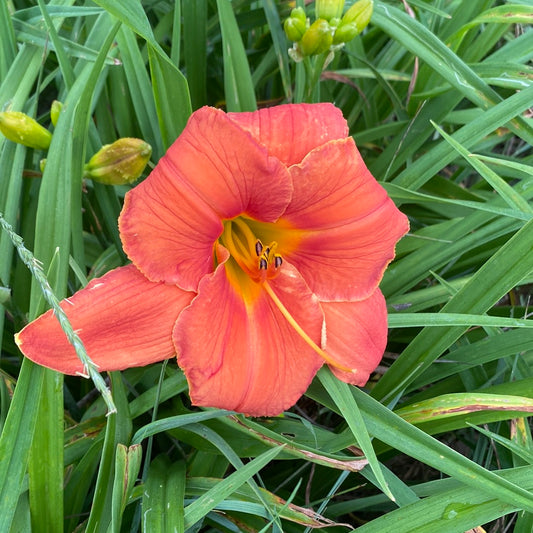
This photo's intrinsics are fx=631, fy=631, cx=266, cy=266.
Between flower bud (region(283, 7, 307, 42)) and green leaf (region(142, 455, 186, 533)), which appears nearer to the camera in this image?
green leaf (region(142, 455, 186, 533))

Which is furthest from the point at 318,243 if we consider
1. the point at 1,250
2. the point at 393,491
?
the point at 1,250

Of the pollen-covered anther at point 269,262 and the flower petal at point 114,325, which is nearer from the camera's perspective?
the flower petal at point 114,325

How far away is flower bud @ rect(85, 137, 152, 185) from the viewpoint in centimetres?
93

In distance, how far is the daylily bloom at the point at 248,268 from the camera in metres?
0.81

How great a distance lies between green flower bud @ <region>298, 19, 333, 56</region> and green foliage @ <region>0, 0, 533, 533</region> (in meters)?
0.10

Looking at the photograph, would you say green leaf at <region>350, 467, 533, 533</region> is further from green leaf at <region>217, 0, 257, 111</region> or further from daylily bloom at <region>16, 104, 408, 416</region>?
green leaf at <region>217, 0, 257, 111</region>

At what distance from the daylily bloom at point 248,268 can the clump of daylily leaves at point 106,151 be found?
0.14m

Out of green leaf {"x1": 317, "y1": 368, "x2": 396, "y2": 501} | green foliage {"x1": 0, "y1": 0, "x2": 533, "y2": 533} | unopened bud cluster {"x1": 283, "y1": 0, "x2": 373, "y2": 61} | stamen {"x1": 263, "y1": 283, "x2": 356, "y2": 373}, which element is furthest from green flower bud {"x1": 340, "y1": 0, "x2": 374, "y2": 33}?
green leaf {"x1": 317, "y1": 368, "x2": 396, "y2": 501}

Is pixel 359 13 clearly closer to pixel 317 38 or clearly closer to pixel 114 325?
pixel 317 38

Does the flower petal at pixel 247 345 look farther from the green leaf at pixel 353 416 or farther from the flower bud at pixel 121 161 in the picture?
the flower bud at pixel 121 161

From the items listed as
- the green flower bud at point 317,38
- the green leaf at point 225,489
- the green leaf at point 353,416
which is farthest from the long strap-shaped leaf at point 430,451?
the green flower bud at point 317,38

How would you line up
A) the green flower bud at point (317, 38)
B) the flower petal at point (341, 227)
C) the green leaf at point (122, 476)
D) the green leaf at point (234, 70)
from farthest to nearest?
the green leaf at point (234, 70) → the green flower bud at point (317, 38) → the flower petal at point (341, 227) → the green leaf at point (122, 476)

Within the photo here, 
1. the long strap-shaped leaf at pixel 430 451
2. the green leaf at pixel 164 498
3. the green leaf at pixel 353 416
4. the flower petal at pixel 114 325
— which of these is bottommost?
the green leaf at pixel 164 498

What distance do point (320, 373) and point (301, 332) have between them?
10 cm
